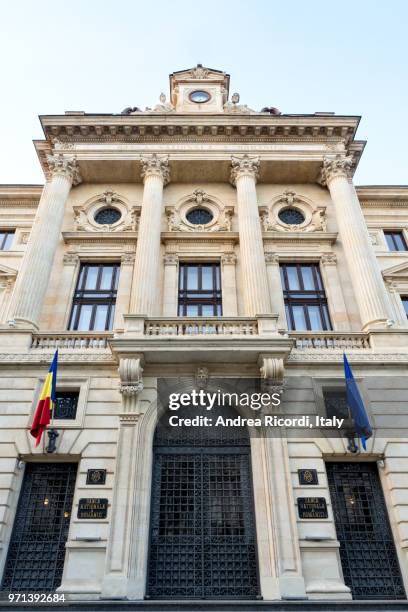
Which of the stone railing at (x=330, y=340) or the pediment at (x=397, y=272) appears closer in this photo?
the stone railing at (x=330, y=340)

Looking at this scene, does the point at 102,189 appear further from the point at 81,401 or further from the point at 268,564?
the point at 268,564

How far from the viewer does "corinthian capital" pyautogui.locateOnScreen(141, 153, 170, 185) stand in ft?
74.2

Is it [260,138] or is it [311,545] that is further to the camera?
[260,138]

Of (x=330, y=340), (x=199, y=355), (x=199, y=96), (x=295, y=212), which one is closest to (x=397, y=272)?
(x=295, y=212)

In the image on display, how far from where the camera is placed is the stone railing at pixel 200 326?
16.2m

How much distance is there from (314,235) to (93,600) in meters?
17.1

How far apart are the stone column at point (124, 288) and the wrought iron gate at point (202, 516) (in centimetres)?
509

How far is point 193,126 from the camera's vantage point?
2364 cm

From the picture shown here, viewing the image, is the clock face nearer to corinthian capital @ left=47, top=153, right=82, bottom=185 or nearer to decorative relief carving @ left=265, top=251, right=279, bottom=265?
corinthian capital @ left=47, top=153, right=82, bottom=185

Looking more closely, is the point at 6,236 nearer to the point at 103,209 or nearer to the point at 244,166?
the point at 103,209

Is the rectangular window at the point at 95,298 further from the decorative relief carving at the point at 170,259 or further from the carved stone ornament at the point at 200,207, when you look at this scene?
the carved stone ornament at the point at 200,207

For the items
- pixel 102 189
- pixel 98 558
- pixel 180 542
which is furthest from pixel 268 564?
pixel 102 189

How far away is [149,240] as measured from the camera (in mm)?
19594

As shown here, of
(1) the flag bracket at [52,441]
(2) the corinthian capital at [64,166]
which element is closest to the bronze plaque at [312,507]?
(1) the flag bracket at [52,441]
